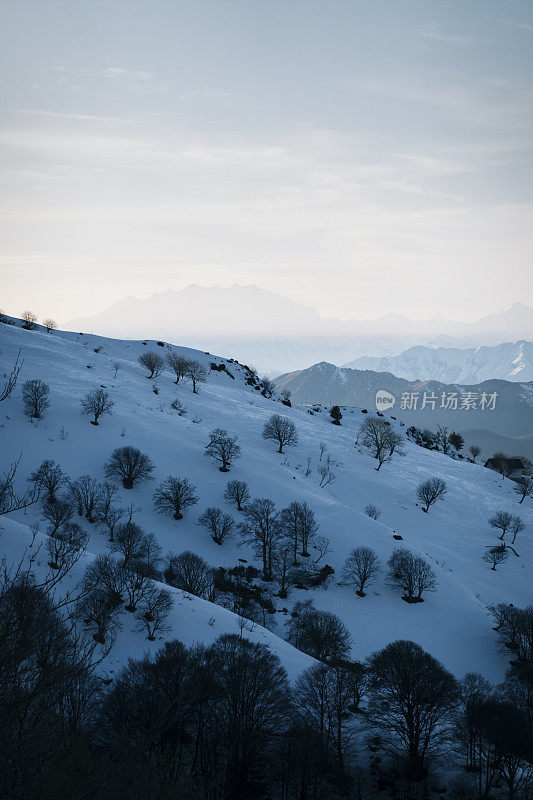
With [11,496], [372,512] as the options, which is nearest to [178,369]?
[372,512]

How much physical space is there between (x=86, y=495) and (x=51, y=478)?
14.4 feet

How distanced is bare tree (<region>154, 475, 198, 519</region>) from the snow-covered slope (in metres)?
1.15

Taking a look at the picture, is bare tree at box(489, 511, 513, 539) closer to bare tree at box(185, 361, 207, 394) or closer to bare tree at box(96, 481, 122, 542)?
bare tree at box(96, 481, 122, 542)

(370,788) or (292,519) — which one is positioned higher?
(292,519)

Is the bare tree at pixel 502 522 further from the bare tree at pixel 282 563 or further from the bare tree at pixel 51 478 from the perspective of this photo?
the bare tree at pixel 51 478

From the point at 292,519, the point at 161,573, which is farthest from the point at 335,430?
the point at 161,573

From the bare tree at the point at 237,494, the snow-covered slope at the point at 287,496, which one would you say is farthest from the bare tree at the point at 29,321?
the bare tree at the point at 237,494

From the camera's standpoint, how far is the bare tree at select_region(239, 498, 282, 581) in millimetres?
51781

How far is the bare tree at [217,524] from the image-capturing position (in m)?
51.5

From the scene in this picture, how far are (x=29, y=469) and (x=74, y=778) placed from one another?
160ft

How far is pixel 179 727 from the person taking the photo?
24.4m

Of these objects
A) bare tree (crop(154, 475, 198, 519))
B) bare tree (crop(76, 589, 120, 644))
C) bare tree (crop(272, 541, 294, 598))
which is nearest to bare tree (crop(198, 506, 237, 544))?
bare tree (crop(154, 475, 198, 519))

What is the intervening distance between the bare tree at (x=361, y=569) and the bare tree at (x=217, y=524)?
14.9 m

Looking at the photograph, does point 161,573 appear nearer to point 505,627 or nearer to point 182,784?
point 182,784
